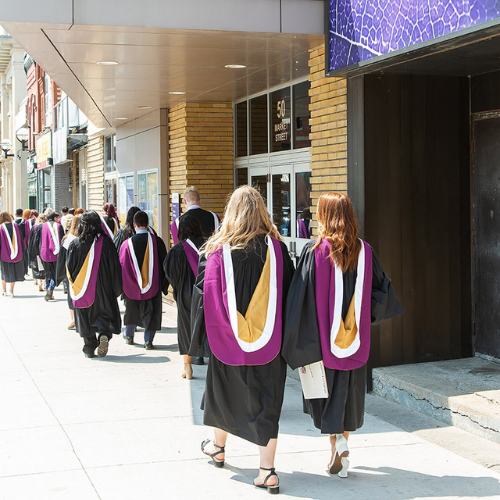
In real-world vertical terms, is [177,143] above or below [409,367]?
above

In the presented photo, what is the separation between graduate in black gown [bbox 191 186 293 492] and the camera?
15.3ft

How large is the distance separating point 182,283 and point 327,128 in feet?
7.01

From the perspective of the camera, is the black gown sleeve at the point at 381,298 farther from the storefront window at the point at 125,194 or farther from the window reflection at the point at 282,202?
the storefront window at the point at 125,194

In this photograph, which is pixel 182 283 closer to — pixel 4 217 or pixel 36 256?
pixel 36 256

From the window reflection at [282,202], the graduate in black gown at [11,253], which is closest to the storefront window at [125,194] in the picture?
the graduate in black gown at [11,253]

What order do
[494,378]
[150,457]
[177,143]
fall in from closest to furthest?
[150,457], [494,378], [177,143]

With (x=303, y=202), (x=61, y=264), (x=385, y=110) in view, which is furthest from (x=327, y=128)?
(x=61, y=264)

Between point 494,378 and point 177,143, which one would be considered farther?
point 177,143

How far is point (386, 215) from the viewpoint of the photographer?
6.96 meters

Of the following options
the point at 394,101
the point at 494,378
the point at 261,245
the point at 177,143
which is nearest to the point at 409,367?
the point at 494,378

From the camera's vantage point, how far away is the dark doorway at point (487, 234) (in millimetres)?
7031

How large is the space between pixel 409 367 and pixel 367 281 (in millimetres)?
2631

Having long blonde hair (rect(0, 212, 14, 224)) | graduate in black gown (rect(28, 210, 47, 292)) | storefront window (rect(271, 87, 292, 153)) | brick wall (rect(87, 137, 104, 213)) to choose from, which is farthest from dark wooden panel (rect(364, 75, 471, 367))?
brick wall (rect(87, 137, 104, 213))

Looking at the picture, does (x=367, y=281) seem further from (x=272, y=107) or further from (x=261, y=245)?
(x=272, y=107)
